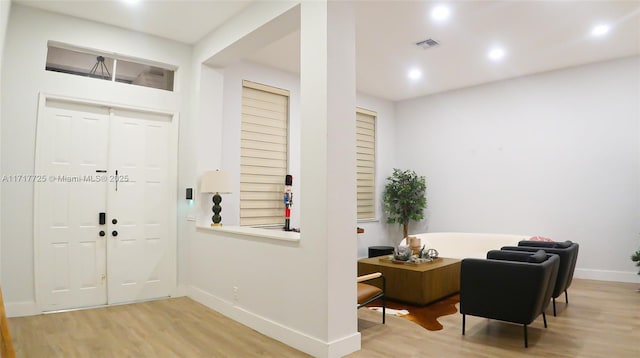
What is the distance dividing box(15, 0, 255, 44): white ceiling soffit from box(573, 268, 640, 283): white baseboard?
619 cm

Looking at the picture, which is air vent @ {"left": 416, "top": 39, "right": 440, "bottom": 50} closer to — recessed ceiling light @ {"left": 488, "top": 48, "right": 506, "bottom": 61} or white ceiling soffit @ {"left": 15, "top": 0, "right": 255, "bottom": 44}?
recessed ceiling light @ {"left": 488, "top": 48, "right": 506, "bottom": 61}

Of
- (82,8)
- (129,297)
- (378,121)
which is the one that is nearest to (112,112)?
(82,8)

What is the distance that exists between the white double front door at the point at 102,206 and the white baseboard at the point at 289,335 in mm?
1166

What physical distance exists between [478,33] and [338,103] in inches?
110

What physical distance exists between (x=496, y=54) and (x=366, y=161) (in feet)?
10.4

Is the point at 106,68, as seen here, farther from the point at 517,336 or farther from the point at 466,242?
the point at 466,242

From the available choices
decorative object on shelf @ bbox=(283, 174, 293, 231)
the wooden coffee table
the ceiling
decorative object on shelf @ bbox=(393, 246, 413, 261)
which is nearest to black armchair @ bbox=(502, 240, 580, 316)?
the wooden coffee table

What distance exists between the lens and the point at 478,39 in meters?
5.07

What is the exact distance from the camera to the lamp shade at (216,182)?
4.64 meters

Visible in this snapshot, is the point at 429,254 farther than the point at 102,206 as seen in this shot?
Yes

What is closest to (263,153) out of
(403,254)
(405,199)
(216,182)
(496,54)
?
(216,182)

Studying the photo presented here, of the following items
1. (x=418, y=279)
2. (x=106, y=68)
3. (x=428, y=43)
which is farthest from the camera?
(x=428, y=43)

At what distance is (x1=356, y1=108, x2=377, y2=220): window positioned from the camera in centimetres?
775

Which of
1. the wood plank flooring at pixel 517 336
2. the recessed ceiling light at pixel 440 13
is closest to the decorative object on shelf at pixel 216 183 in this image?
the wood plank flooring at pixel 517 336
